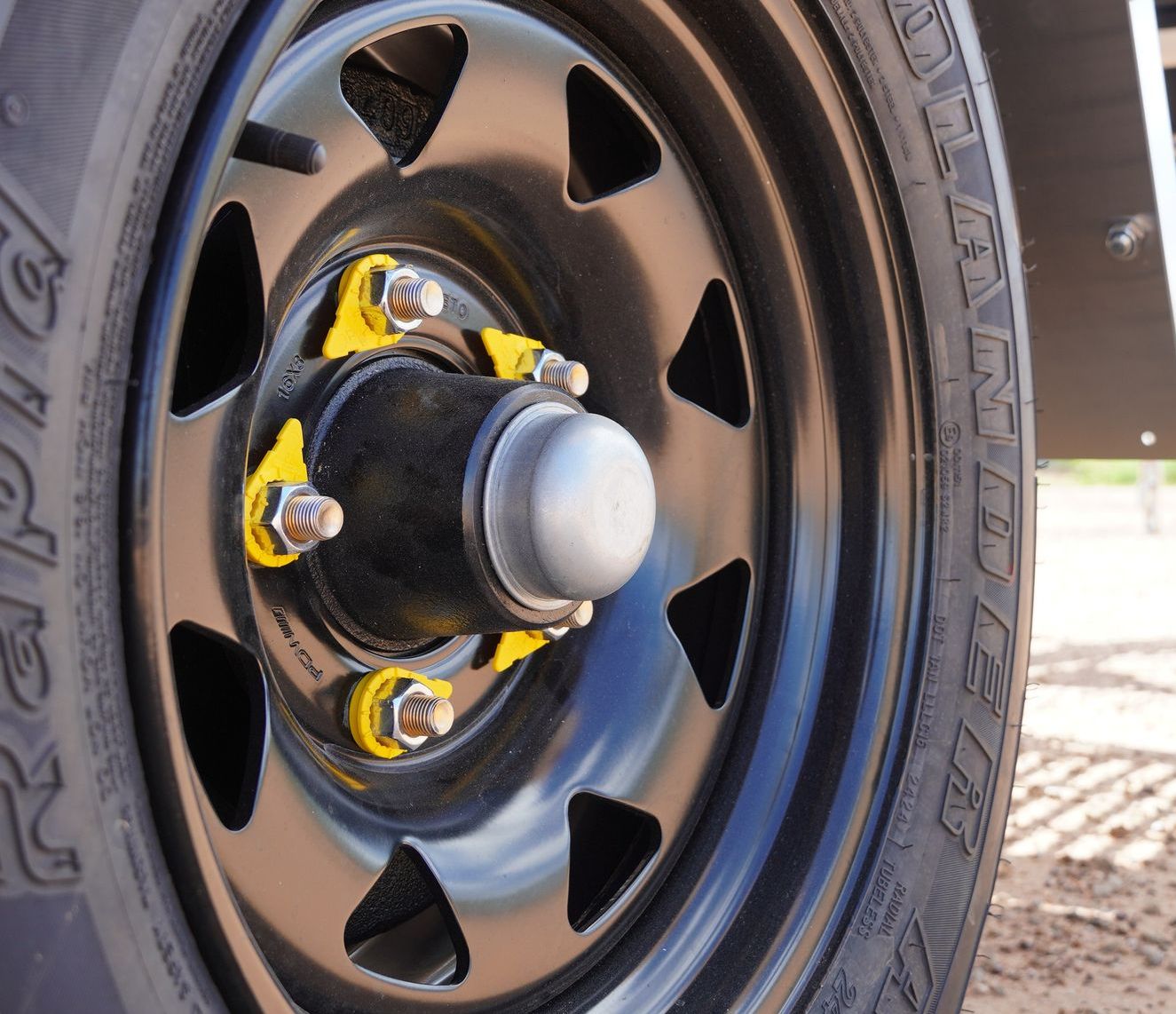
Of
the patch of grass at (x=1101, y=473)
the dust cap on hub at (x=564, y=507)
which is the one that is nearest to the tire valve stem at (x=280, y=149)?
the dust cap on hub at (x=564, y=507)

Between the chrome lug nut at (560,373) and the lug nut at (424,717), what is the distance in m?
0.37

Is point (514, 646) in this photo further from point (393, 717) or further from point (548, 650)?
point (393, 717)

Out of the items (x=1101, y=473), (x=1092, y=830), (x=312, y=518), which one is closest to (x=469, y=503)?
(x=312, y=518)

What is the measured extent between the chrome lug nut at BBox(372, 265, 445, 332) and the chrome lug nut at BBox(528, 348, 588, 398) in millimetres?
197

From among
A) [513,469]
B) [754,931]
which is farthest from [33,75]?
[754,931]

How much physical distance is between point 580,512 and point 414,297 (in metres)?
0.26

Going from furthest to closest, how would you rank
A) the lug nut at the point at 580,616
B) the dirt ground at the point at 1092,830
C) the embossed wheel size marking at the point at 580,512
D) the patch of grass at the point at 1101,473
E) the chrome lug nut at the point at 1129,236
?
the patch of grass at the point at 1101,473 → the dirt ground at the point at 1092,830 → the chrome lug nut at the point at 1129,236 → the lug nut at the point at 580,616 → the embossed wheel size marking at the point at 580,512

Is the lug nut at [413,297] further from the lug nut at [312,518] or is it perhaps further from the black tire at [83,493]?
the black tire at [83,493]

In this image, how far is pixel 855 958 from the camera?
1408mm

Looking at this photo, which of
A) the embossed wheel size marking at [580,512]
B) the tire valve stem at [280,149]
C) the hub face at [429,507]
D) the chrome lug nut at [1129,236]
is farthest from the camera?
the chrome lug nut at [1129,236]

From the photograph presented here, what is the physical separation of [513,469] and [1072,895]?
1.99m

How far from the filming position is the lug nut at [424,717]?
3.99 ft

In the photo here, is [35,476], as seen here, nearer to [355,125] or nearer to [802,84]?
[355,125]

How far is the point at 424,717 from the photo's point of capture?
3.98 ft
